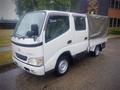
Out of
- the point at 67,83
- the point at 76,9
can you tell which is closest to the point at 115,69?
the point at 67,83

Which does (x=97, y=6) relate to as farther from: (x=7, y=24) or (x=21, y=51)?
(x=21, y=51)

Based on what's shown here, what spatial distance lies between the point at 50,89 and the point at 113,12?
23235 millimetres

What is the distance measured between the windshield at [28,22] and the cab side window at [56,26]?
0.28m

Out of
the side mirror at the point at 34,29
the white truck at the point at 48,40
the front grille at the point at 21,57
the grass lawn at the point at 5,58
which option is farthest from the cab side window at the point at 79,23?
the grass lawn at the point at 5,58

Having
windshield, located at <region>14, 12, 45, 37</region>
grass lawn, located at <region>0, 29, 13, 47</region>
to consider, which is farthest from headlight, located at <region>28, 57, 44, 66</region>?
Result: grass lawn, located at <region>0, 29, 13, 47</region>

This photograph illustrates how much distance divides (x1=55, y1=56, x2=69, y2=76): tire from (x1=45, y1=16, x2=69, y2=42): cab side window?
3.19 ft

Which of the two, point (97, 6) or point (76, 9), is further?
point (76, 9)

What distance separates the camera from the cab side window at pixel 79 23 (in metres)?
6.07

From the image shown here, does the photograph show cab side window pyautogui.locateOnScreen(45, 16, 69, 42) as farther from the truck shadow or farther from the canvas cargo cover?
the canvas cargo cover

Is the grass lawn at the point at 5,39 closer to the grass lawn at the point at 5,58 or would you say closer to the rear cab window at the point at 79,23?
the grass lawn at the point at 5,58

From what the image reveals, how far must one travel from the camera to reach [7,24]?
53.8 ft

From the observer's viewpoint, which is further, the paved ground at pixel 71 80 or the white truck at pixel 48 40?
the paved ground at pixel 71 80

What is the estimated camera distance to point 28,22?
5266 millimetres

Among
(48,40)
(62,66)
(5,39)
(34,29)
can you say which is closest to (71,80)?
(62,66)
